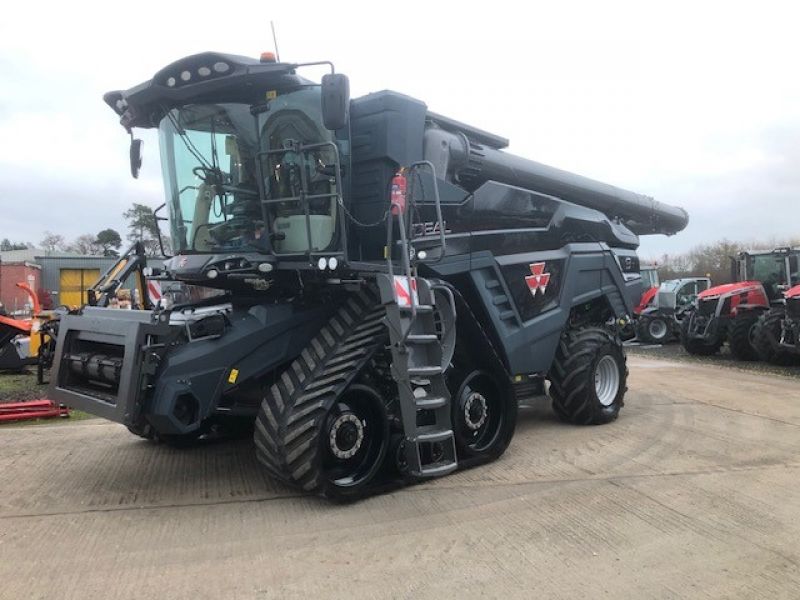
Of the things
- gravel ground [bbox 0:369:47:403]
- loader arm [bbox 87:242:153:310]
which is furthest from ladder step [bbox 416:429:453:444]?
gravel ground [bbox 0:369:47:403]

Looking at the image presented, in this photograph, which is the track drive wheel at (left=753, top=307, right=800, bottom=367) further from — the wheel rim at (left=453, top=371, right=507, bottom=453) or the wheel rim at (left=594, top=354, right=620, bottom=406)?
the wheel rim at (left=453, top=371, right=507, bottom=453)

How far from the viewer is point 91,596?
3.27 m

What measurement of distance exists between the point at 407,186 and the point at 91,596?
3467 mm

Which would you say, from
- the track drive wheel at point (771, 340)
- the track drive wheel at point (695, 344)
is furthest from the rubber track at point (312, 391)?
the track drive wheel at point (695, 344)

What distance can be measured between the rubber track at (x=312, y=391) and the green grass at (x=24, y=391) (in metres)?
4.10

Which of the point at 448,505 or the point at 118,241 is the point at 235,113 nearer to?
the point at 448,505

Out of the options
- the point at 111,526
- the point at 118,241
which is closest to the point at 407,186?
the point at 111,526

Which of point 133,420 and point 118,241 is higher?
point 118,241

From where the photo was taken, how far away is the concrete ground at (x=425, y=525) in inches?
135

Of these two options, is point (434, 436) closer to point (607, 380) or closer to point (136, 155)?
point (136, 155)

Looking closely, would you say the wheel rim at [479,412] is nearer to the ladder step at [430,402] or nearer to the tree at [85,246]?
the ladder step at [430,402]

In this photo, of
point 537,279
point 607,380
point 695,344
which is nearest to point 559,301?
point 537,279

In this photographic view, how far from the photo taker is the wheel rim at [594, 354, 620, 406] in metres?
7.48

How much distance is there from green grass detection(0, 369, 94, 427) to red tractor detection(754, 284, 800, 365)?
1215 cm
